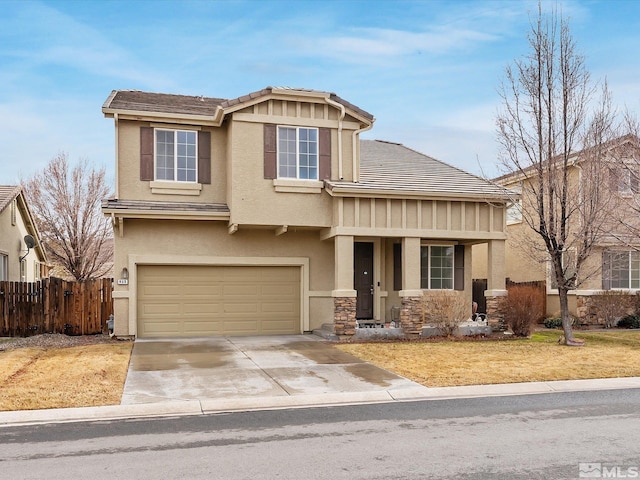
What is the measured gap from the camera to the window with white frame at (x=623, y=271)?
72.3ft

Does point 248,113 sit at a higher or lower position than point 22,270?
higher

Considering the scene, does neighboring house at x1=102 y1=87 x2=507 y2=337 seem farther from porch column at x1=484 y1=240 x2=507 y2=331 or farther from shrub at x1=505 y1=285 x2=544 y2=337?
shrub at x1=505 y1=285 x2=544 y2=337

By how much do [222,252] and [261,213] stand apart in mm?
1949

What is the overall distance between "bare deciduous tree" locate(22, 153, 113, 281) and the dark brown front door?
12955mm

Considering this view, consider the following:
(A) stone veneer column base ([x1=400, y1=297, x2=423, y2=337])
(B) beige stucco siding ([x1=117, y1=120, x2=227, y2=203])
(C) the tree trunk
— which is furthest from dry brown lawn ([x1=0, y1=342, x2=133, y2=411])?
(C) the tree trunk

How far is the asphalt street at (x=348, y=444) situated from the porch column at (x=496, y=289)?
29.5 ft

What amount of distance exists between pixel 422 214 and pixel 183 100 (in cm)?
828

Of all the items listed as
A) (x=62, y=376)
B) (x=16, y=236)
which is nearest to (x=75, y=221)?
(x=16, y=236)

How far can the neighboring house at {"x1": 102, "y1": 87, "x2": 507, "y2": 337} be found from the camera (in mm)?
17000

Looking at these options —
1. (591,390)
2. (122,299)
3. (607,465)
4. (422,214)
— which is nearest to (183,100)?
(122,299)

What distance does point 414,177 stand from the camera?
18.4 m

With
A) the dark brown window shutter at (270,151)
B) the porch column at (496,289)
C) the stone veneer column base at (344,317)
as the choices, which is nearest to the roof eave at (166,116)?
the dark brown window shutter at (270,151)

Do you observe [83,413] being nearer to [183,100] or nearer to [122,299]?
[122,299]

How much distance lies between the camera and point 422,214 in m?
17.7
